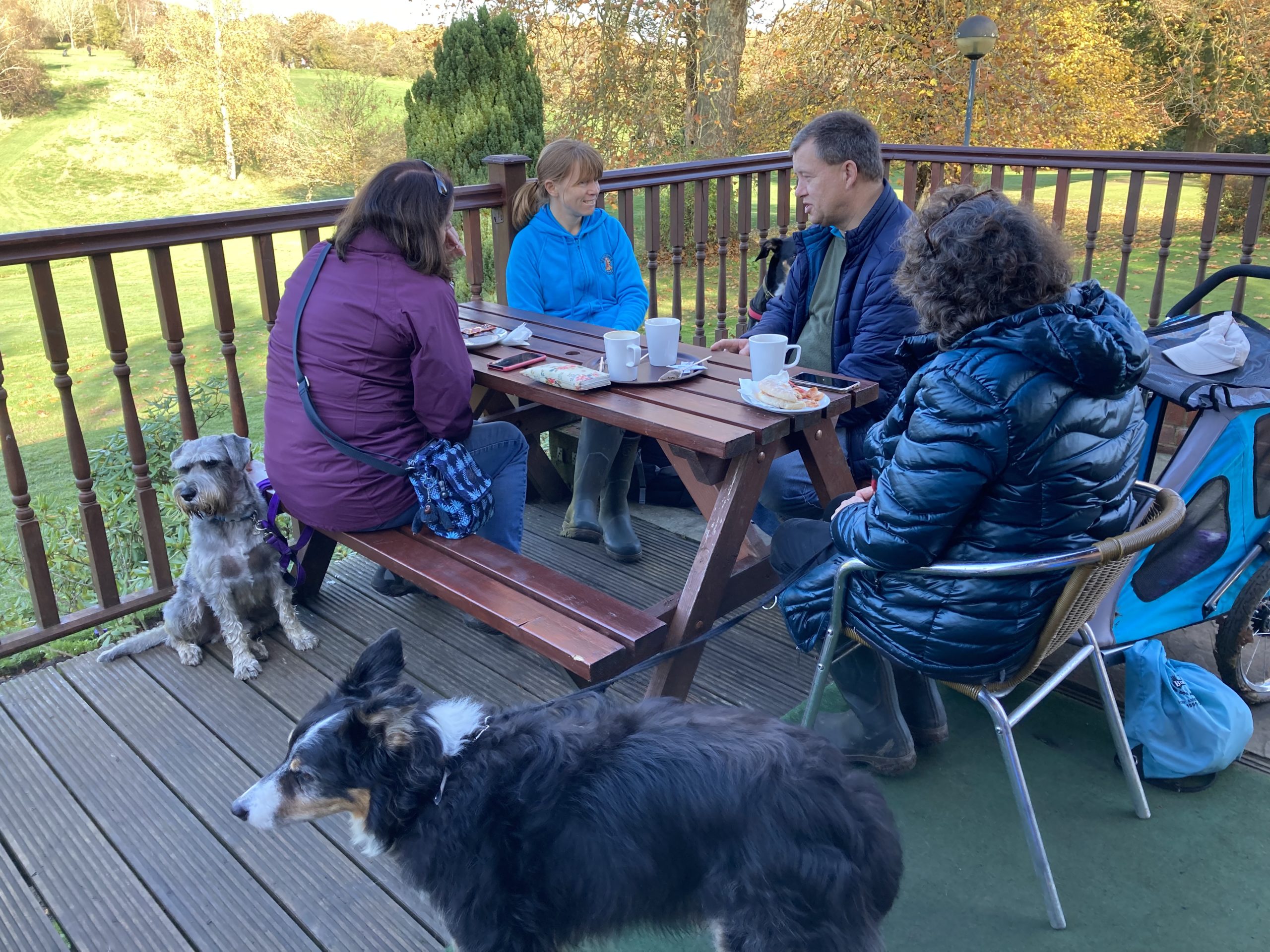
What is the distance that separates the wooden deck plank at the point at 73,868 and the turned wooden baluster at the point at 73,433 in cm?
68

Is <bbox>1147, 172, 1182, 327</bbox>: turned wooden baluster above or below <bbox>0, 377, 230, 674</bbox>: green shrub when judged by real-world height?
above

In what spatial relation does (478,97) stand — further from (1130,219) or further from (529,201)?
(1130,219)

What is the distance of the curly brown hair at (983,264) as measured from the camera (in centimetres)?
188

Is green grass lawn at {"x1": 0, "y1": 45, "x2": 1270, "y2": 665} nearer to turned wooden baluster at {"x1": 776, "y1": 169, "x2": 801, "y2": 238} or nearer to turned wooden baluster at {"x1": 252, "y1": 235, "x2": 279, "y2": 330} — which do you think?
turned wooden baluster at {"x1": 776, "y1": 169, "x2": 801, "y2": 238}

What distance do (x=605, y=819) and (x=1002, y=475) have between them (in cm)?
101

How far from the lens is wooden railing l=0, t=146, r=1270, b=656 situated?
2.86 metres

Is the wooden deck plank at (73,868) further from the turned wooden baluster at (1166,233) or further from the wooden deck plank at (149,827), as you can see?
the turned wooden baluster at (1166,233)

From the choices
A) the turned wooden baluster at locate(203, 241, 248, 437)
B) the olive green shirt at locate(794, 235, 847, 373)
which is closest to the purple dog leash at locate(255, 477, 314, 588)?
the turned wooden baluster at locate(203, 241, 248, 437)

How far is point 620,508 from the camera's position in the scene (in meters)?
3.81

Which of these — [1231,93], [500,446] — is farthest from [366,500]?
[1231,93]

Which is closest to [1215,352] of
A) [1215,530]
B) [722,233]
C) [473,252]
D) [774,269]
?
[1215,530]

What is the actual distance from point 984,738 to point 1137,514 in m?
0.77

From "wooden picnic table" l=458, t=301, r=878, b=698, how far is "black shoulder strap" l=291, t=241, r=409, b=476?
476mm

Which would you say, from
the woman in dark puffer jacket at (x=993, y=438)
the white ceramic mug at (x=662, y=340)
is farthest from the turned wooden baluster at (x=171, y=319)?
the woman in dark puffer jacket at (x=993, y=438)
